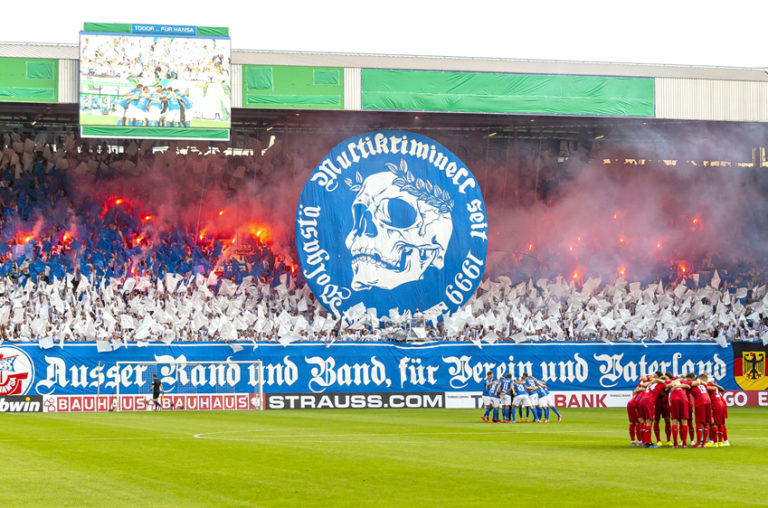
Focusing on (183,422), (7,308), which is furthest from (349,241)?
(183,422)

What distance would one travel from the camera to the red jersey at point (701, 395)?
2133cm

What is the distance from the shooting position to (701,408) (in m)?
21.6

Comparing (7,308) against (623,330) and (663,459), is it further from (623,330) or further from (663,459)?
(663,459)

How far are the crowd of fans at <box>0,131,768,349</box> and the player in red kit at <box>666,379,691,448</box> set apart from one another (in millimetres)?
24655

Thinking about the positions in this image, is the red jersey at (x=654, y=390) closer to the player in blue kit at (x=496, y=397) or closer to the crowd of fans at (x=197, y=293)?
the player in blue kit at (x=496, y=397)

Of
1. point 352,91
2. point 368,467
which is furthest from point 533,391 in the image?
point 352,91

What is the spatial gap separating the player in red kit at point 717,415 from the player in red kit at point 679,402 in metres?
0.47

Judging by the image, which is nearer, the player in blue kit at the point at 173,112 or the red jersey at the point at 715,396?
the red jersey at the point at 715,396

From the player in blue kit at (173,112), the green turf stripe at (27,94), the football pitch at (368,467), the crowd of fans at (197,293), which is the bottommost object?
the football pitch at (368,467)

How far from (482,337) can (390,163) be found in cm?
861

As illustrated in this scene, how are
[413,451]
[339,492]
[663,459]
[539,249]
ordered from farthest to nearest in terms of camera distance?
[539,249] < [413,451] < [663,459] < [339,492]

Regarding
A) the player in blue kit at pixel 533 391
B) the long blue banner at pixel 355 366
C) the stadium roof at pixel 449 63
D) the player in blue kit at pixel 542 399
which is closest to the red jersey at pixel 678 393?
the player in blue kit at pixel 542 399

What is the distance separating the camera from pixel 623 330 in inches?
1928

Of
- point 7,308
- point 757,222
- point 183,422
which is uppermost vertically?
point 757,222
